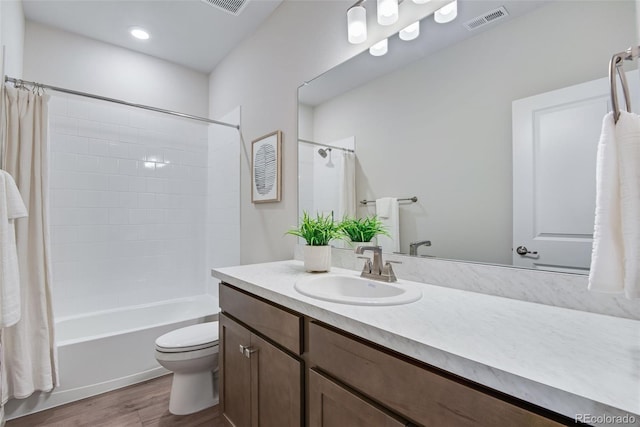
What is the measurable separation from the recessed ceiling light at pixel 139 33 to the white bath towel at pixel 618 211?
300 centimetres

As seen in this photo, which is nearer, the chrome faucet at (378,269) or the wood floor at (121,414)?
the chrome faucet at (378,269)

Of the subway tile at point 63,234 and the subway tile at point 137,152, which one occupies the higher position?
the subway tile at point 137,152

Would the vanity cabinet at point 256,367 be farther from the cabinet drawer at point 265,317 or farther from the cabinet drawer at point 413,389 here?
the cabinet drawer at point 413,389

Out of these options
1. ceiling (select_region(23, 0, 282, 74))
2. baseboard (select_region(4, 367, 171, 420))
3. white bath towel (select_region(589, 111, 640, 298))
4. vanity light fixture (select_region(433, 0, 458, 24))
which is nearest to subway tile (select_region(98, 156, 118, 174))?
ceiling (select_region(23, 0, 282, 74))

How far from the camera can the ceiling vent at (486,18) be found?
1077mm

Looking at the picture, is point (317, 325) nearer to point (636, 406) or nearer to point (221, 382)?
point (636, 406)

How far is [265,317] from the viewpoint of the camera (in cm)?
117

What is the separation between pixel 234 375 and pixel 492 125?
154 centimetres

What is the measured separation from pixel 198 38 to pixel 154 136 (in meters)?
0.99

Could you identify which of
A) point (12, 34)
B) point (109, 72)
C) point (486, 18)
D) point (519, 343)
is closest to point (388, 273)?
point (519, 343)

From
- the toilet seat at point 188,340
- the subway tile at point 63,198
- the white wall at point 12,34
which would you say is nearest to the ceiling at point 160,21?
the white wall at point 12,34

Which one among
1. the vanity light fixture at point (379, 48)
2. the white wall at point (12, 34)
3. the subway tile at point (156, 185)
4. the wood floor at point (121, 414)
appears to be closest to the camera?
the vanity light fixture at point (379, 48)

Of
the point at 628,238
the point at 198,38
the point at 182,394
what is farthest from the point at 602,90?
→ the point at 198,38

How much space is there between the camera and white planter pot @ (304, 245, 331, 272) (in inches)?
58.9
